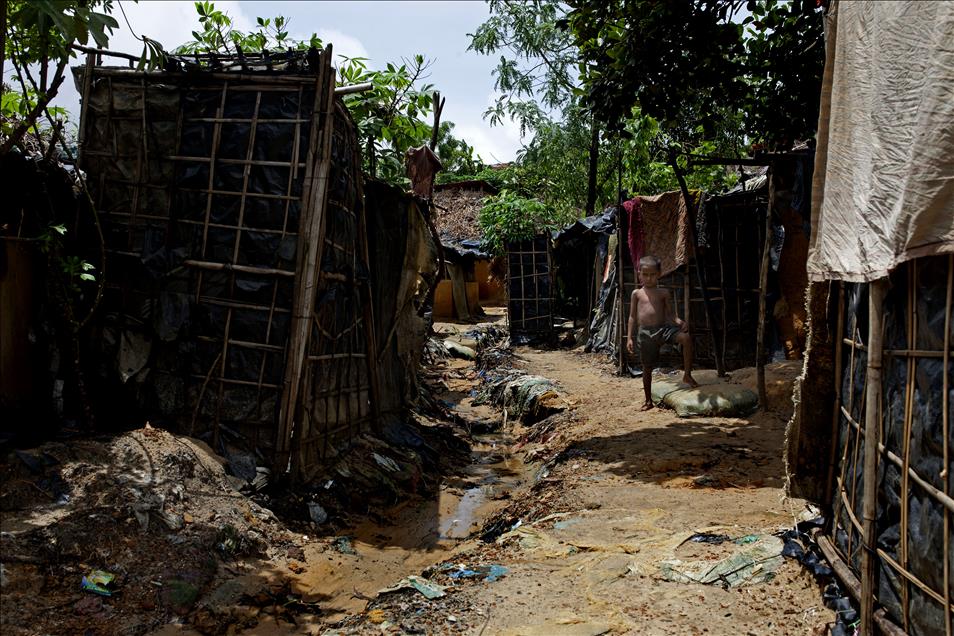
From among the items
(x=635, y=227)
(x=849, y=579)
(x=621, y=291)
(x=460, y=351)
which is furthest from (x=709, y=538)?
(x=460, y=351)

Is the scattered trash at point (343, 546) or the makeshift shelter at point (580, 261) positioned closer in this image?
the scattered trash at point (343, 546)

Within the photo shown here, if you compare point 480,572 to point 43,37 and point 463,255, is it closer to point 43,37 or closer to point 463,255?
point 43,37

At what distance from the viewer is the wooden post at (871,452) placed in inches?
110

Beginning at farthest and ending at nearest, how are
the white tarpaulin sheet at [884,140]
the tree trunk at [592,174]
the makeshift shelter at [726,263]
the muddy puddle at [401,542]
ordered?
the tree trunk at [592,174], the makeshift shelter at [726,263], the muddy puddle at [401,542], the white tarpaulin sheet at [884,140]

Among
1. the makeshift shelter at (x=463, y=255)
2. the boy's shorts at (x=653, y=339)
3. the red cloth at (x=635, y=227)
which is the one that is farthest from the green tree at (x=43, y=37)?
the makeshift shelter at (x=463, y=255)

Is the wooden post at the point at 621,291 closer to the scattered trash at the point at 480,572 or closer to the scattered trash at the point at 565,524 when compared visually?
the scattered trash at the point at 565,524

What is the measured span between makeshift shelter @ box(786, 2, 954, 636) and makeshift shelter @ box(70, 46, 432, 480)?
3957 millimetres

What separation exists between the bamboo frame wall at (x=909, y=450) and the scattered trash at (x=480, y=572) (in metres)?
1.92

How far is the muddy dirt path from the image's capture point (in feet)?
11.8

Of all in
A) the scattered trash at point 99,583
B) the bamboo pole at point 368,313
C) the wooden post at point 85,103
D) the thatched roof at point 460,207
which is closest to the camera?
the scattered trash at point 99,583

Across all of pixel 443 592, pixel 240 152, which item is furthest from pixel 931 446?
pixel 240 152

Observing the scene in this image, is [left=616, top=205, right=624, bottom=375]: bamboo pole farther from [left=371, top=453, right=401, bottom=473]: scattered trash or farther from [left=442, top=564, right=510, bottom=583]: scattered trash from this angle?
[left=442, top=564, right=510, bottom=583]: scattered trash

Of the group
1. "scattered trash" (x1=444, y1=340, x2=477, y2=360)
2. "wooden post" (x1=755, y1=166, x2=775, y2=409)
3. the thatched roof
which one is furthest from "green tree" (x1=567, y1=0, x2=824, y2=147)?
the thatched roof

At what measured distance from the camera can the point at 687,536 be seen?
4.57 meters
